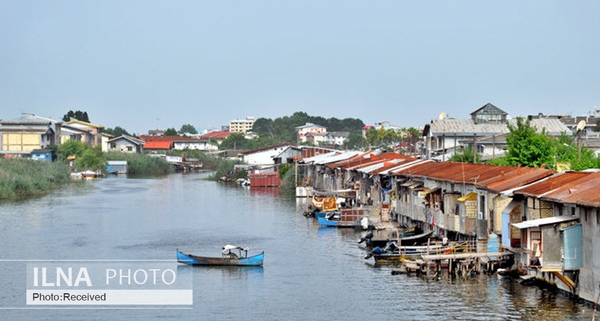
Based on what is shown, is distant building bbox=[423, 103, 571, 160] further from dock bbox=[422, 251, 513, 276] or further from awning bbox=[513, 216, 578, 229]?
awning bbox=[513, 216, 578, 229]

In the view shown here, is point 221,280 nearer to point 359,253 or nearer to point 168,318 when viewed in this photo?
point 168,318

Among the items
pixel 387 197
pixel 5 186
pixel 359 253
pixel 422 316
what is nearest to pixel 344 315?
pixel 422 316

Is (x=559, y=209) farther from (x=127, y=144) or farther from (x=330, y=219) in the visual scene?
(x=127, y=144)

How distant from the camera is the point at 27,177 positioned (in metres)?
59.5

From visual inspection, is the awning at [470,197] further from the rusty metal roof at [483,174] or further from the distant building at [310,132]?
the distant building at [310,132]

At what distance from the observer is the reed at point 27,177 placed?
55.6 meters

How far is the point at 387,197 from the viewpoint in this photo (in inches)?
1667

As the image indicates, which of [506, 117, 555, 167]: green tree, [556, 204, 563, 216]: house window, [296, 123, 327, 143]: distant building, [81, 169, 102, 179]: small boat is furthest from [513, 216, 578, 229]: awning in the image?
[296, 123, 327, 143]: distant building

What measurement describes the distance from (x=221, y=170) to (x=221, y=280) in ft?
187

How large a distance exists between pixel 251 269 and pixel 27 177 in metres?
35.7

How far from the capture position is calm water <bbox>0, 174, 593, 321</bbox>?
2180cm

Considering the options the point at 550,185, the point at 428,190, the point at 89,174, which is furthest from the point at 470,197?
the point at 89,174

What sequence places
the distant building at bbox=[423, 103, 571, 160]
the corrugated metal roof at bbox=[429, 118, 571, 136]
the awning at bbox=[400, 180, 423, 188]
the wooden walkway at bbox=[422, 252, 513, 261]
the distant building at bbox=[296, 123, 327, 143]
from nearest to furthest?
the wooden walkway at bbox=[422, 252, 513, 261], the awning at bbox=[400, 180, 423, 188], the distant building at bbox=[423, 103, 571, 160], the corrugated metal roof at bbox=[429, 118, 571, 136], the distant building at bbox=[296, 123, 327, 143]

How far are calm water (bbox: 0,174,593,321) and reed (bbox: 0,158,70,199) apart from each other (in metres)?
3.14
